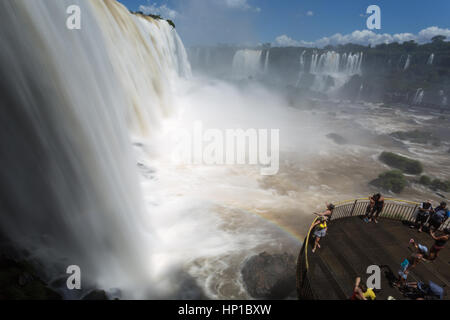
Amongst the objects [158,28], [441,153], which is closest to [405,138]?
[441,153]

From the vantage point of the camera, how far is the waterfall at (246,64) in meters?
89.4

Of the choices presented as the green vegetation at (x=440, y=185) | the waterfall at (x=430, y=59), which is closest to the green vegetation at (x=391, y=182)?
the green vegetation at (x=440, y=185)

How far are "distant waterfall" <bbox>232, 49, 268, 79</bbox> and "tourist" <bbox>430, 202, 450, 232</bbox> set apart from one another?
88.1 meters

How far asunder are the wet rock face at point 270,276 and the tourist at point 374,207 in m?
3.56

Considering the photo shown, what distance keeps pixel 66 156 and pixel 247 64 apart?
9277cm

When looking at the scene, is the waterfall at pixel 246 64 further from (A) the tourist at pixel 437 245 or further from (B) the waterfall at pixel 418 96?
(A) the tourist at pixel 437 245

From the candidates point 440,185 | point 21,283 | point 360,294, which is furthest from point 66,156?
point 440,185

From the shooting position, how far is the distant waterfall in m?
89.4

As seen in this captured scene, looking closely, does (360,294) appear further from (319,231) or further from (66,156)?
(66,156)

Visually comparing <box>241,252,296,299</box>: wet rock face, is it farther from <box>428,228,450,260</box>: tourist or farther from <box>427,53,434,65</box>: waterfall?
<box>427,53,434,65</box>: waterfall

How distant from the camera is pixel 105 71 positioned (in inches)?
400

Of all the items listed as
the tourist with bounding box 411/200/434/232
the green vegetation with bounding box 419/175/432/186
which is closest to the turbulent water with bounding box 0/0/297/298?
the tourist with bounding box 411/200/434/232

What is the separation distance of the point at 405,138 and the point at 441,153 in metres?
5.11
